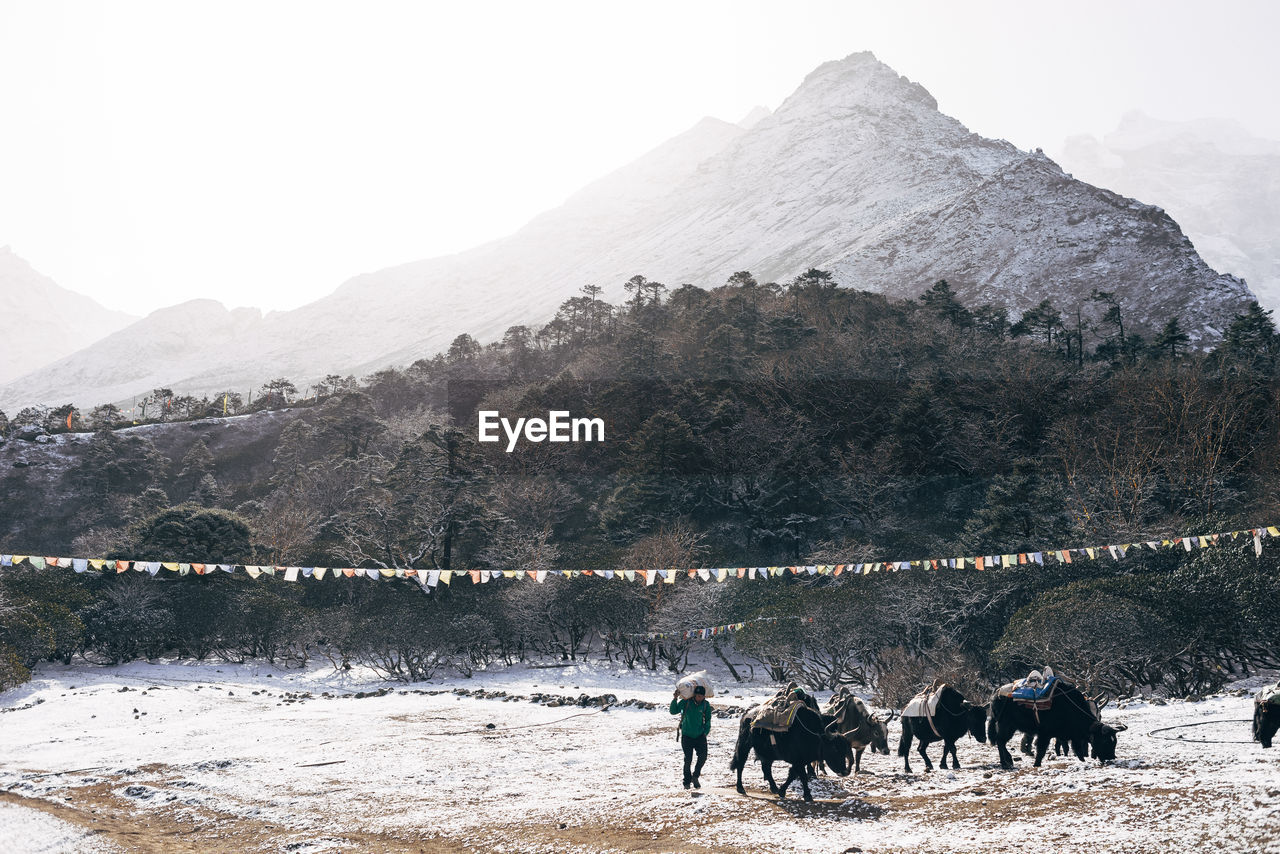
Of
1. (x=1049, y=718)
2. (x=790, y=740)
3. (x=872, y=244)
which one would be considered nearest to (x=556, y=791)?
(x=790, y=740)

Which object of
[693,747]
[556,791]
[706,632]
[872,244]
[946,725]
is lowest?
[706,632]

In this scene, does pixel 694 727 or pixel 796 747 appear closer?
pixel 796 747

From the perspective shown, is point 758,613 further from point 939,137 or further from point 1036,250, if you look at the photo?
point 939,137

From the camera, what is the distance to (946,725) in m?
12.1

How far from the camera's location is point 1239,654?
2041 cm

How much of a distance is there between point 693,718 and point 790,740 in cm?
144

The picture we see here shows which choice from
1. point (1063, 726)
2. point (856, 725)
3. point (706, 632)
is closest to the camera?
point (1063, 726)

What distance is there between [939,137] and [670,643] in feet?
552

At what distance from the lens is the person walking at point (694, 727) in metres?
11.6

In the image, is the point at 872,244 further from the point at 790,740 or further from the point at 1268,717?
the point at 790,740

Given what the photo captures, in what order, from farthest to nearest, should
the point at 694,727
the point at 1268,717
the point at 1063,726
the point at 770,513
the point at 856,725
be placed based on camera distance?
1. the point at 770,513
2. the point at 856,725
3. the point at 694,727
4. the point at 1063,726
5. the point at 1268,717

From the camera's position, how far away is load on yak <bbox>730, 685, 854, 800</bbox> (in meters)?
11.0

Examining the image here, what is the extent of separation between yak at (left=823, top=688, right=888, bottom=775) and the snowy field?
1.45 ft

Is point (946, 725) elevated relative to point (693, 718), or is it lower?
lower
